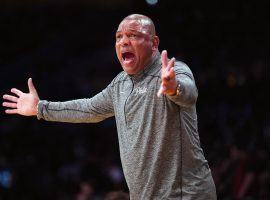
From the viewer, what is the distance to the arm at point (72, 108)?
3234mm

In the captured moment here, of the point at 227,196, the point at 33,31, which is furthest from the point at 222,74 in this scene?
the point at 33,31

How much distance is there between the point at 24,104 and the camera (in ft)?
11.0

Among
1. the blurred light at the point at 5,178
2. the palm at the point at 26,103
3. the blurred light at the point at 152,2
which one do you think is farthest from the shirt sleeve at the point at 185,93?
the blurred light at the point at 152,2

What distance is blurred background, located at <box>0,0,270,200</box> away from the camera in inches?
306

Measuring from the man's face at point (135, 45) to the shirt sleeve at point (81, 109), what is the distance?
0.31m

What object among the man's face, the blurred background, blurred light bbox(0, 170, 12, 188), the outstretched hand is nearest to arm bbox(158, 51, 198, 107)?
the outstretched hand

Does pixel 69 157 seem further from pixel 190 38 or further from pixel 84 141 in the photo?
pixel 190 38

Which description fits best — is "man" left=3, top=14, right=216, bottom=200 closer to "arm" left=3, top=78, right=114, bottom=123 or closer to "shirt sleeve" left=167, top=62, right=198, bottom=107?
"shirt sleeve" left=167, top=62, right=198, bottom=107

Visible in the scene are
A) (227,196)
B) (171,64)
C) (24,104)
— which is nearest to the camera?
(171,64)

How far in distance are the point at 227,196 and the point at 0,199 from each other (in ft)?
10.1

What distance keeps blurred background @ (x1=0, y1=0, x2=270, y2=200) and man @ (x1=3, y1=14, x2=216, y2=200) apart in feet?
10.8

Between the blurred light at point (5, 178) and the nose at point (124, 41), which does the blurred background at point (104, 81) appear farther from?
the nose at point (124, 41)

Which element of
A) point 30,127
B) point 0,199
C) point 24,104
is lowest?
point 0,199

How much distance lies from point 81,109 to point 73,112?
0.05 meters
